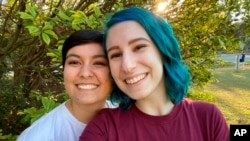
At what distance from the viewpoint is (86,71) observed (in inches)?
72.1

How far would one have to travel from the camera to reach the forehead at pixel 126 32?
1.68 meters

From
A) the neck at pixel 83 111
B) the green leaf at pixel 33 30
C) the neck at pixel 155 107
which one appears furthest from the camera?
the green leaf at pixel 33 30

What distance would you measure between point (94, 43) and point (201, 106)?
1.85ft

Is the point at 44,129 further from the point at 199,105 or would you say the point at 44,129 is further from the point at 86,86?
the point at 199,105

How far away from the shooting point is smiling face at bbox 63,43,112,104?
1.85 m

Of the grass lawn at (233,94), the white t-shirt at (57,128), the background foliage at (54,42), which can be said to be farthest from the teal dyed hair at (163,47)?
the grass lawn at (233,94)

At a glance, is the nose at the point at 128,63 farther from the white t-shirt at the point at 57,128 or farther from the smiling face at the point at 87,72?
the white t-shirt at the point at 57,128

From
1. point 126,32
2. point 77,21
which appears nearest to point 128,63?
point 126,32

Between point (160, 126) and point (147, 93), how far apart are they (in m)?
0.16

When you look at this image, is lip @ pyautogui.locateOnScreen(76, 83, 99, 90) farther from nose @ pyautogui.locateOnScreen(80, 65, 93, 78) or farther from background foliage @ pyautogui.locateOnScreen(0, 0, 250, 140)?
background foliage @ pyautogui.locateOnScreen(0, 0, 250, 140)

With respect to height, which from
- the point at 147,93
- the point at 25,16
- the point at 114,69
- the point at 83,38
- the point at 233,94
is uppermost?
the point at 25,16

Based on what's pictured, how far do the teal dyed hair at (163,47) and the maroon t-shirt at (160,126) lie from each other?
0.22 ft

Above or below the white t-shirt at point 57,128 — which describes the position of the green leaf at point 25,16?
above

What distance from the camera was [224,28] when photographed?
4.00 m
